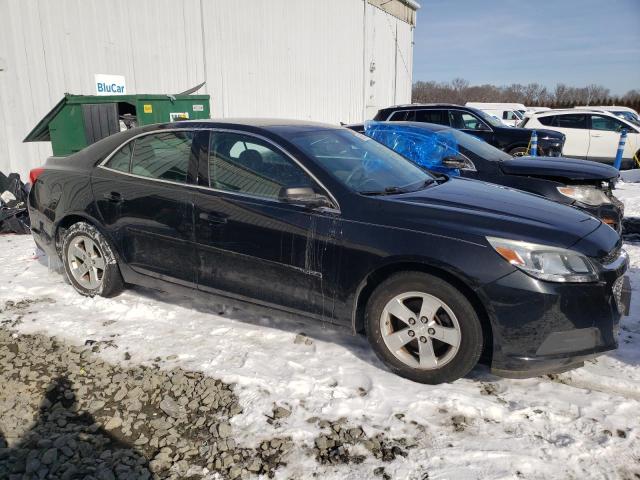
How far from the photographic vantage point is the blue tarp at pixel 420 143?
20.3 ft

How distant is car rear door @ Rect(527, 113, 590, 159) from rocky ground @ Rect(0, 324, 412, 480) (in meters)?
13.8

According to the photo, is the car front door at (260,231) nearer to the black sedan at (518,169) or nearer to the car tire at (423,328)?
the car tire at (423,328)

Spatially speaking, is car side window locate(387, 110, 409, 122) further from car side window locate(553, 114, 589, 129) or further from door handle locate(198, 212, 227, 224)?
door handle locate(198, 212, 227, 224)

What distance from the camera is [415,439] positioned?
261cm

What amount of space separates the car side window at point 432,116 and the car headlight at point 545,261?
9.02 m

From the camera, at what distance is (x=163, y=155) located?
13.0 ft

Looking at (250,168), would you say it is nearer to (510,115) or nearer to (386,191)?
(386,191)

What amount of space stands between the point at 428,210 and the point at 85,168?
2.94 meters

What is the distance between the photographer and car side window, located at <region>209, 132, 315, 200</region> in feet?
11.1

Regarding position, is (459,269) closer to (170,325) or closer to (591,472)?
(591,472)

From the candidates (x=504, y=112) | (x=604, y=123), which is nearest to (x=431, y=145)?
(x=604, y=123)

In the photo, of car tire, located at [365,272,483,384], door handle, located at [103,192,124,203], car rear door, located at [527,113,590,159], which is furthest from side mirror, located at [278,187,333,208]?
car rear door, located at [527,113,590,159]

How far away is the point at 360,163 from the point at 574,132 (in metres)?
13.1

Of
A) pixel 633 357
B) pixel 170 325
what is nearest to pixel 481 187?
pixel 633 357
